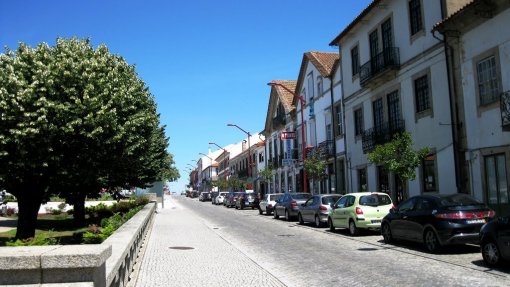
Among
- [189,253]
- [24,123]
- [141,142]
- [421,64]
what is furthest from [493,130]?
[24,123]

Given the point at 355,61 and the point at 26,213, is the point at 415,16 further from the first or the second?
the point at 26,213

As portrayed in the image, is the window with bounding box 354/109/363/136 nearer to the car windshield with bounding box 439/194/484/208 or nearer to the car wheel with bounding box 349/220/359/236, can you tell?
the car wheel with bounding box 349/220/359/236

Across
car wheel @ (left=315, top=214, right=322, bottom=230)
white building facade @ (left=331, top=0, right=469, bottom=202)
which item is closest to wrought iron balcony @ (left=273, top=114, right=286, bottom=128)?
white building facade @ (left=331, top=0, right=469, bottom=202)

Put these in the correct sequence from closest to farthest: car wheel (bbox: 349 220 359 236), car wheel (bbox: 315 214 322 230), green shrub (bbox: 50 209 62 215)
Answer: car wheel (bbox: 349 220 359 236)
car wheel (bbox: 315 214 322 230)
green shrub (bbox: 50 209 62 215)

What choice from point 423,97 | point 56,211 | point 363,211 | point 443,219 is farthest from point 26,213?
point 56,211

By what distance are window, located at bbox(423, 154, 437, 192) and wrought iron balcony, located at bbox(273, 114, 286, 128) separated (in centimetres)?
2691

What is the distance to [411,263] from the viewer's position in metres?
11.3

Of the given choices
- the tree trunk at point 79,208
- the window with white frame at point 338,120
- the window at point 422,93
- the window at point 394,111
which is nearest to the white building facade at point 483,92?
the window at point 422,93

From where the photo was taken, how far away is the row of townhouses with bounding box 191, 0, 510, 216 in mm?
17656

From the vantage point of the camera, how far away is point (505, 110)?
1631cm

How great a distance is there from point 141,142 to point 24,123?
5.06 meters

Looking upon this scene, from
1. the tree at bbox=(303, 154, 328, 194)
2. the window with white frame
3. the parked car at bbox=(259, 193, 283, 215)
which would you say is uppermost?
the window with white frame

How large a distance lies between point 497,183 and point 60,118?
15.0 m

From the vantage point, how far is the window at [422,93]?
22.2 m
